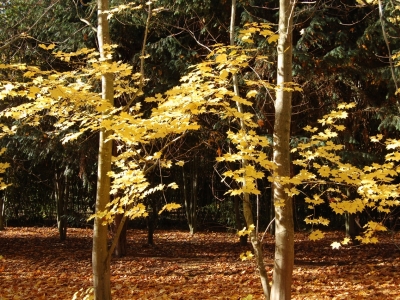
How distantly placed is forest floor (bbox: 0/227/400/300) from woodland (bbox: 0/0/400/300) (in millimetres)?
43

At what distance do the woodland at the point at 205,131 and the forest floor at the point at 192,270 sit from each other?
0.04 m

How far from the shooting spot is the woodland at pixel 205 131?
159 inches

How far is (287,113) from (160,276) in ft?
13.8

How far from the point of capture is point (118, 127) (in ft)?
11.9

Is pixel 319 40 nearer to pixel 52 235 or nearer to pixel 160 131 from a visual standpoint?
pixel 160 131

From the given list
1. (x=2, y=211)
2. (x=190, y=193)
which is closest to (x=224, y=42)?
(x=190, y=193)

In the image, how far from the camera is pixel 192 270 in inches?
291

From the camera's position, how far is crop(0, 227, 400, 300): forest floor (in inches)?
239

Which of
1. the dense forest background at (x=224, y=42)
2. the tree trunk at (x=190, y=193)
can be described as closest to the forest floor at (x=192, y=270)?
the dense forest background at (x=224, y=42)

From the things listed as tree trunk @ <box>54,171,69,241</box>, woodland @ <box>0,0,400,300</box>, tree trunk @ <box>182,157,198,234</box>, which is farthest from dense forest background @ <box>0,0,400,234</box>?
tree trunk @ <box>182,157,198,234</box>

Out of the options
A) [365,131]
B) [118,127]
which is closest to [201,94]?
[118,127]

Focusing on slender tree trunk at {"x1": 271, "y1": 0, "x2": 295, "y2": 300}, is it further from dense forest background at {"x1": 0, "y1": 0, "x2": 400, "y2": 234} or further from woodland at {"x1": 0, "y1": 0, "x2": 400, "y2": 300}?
dense forest background at {"x1": 0, "y1": 0, "x2": 400, "y2": 234}

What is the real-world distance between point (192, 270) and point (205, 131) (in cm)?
243

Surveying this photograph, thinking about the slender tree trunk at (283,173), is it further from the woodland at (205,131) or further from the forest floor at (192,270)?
the forest floor at (192,270)
